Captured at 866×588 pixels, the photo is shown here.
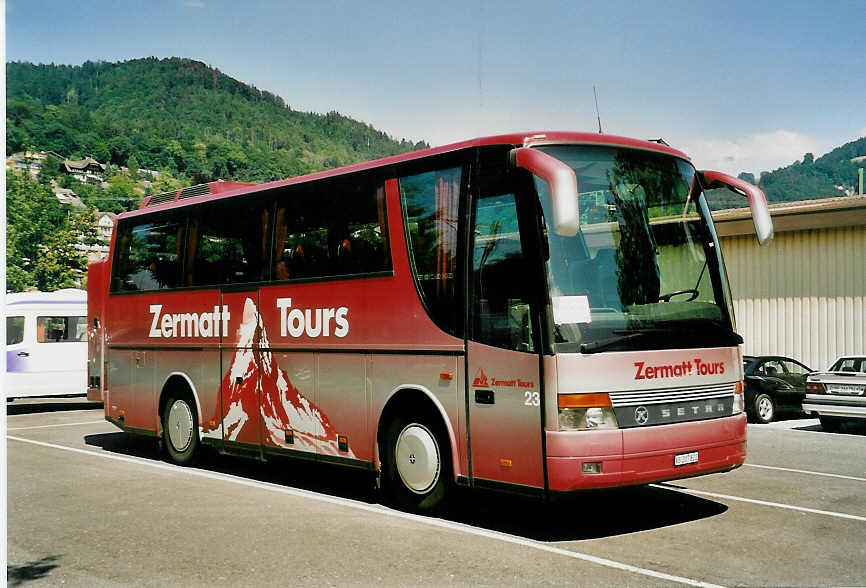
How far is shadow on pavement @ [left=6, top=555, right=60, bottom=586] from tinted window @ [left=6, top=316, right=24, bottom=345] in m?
15.6

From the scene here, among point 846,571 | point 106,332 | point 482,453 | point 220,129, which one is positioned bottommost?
point 846,571

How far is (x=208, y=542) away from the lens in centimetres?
758

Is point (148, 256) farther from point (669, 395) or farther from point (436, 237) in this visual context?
point (669, 395)

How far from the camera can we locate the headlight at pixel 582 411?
7.48m

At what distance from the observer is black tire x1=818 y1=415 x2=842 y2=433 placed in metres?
17.2

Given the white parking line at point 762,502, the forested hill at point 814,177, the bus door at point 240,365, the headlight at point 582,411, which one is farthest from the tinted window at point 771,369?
the forested hill at point 814,177

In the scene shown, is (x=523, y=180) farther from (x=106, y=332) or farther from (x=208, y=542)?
(x=106, y=332)

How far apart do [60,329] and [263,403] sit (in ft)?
40.8

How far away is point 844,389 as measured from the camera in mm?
16734

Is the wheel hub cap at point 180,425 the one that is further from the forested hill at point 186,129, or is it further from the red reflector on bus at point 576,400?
the forested hill at point 186,129

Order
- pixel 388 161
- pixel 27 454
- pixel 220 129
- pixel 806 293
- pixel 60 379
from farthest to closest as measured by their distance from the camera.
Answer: pixel 220 129
pixel 806 293
pixel 60 379
pixel 27 454
pixel 388 161

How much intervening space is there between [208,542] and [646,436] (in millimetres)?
3693

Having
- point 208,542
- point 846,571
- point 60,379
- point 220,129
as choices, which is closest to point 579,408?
point 846,571

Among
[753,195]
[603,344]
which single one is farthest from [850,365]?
[603,344]
